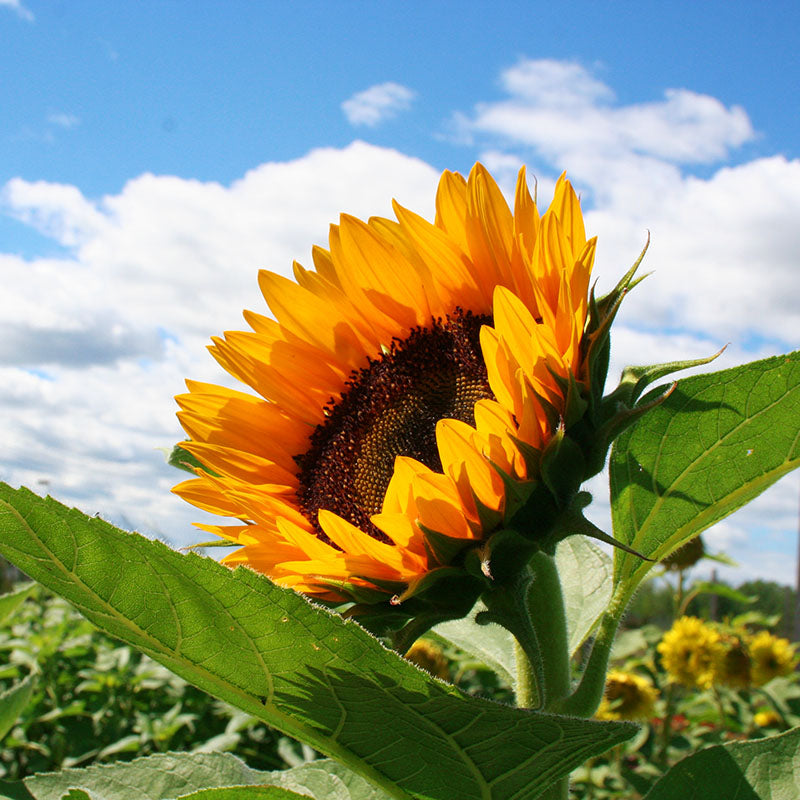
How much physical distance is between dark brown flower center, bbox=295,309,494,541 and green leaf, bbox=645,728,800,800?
58cm

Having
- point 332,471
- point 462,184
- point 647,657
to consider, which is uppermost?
point 462,184

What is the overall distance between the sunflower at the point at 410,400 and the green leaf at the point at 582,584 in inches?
11.9

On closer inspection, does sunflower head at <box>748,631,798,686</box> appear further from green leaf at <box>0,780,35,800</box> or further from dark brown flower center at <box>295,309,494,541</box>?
green leaf at <box>0,780,35,800</box>

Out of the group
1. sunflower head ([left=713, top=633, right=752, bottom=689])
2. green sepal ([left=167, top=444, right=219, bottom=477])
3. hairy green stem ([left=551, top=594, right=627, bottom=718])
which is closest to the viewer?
hairy green stem ([left=551, top=594, right=627, bottom=718])

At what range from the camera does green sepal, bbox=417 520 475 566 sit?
1017mm

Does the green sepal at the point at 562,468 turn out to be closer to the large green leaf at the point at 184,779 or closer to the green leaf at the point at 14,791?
the large green leaf at the point at 184,779

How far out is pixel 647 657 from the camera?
4.56 metres

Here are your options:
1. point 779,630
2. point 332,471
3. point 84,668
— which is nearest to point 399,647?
point 332,471

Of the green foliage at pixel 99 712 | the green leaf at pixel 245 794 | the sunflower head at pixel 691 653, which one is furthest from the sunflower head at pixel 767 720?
the green leaf at pixel 245 794

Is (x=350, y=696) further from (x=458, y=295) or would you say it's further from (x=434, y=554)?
(x=458, y=295)

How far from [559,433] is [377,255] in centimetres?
57

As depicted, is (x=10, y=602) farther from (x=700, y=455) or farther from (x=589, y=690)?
(x=700, y=455)

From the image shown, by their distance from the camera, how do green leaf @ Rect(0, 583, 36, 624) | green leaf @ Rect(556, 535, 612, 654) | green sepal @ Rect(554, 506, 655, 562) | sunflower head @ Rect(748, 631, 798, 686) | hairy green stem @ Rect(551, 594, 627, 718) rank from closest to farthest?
green sepal @ Rect(554, 506, 655, 562) < hairy green stem @ Rect(551, 594, 627, 718) < green leaf @ Rect(556, 535, 612, 654) < green leaf @ Rect(0, 583, 36, 624) < sunflower head @ Rect(748, 631, 798, 686)

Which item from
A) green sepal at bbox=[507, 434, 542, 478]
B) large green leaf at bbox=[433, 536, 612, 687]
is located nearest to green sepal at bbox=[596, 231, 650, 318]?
green sepal at bbox=[507, 434, 542, 478]
